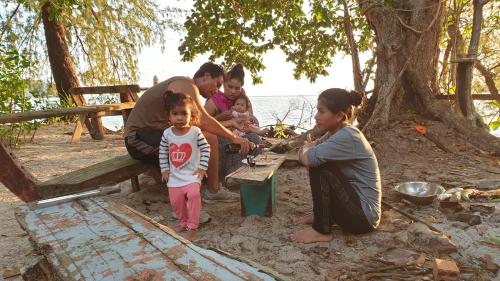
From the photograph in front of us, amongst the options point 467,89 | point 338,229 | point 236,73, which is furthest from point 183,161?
point 467,89

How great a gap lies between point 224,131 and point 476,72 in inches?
417

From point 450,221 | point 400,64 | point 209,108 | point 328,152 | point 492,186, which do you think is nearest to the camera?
point 328,152

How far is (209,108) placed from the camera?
5027mm

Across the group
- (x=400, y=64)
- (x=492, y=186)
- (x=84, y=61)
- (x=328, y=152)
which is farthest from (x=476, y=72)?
(x=84, y=61)

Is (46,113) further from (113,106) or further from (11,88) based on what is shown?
(11,88)

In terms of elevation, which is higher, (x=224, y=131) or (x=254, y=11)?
(x=254, y=11)

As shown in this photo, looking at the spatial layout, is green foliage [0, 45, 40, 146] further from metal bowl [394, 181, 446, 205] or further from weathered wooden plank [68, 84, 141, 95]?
metal bowl [394, 181, 446, 205]

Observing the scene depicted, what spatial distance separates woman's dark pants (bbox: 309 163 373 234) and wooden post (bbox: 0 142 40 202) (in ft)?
7.52

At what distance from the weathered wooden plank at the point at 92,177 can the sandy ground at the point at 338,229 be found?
1.69 feet

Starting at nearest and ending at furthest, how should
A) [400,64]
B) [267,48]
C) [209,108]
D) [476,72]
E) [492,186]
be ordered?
[492,186]
[209,108]
[400,64]
[267,48]
[476,72]

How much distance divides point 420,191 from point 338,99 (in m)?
1.73

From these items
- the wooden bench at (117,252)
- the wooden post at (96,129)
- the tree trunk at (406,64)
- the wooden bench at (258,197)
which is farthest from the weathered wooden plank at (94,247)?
the wooden post at (96,129)

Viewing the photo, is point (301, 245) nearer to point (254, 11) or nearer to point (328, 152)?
point (328, 152)

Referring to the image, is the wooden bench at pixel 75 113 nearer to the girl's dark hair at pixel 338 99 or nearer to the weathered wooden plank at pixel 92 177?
the weathered wooden plank at pixel 92 177
